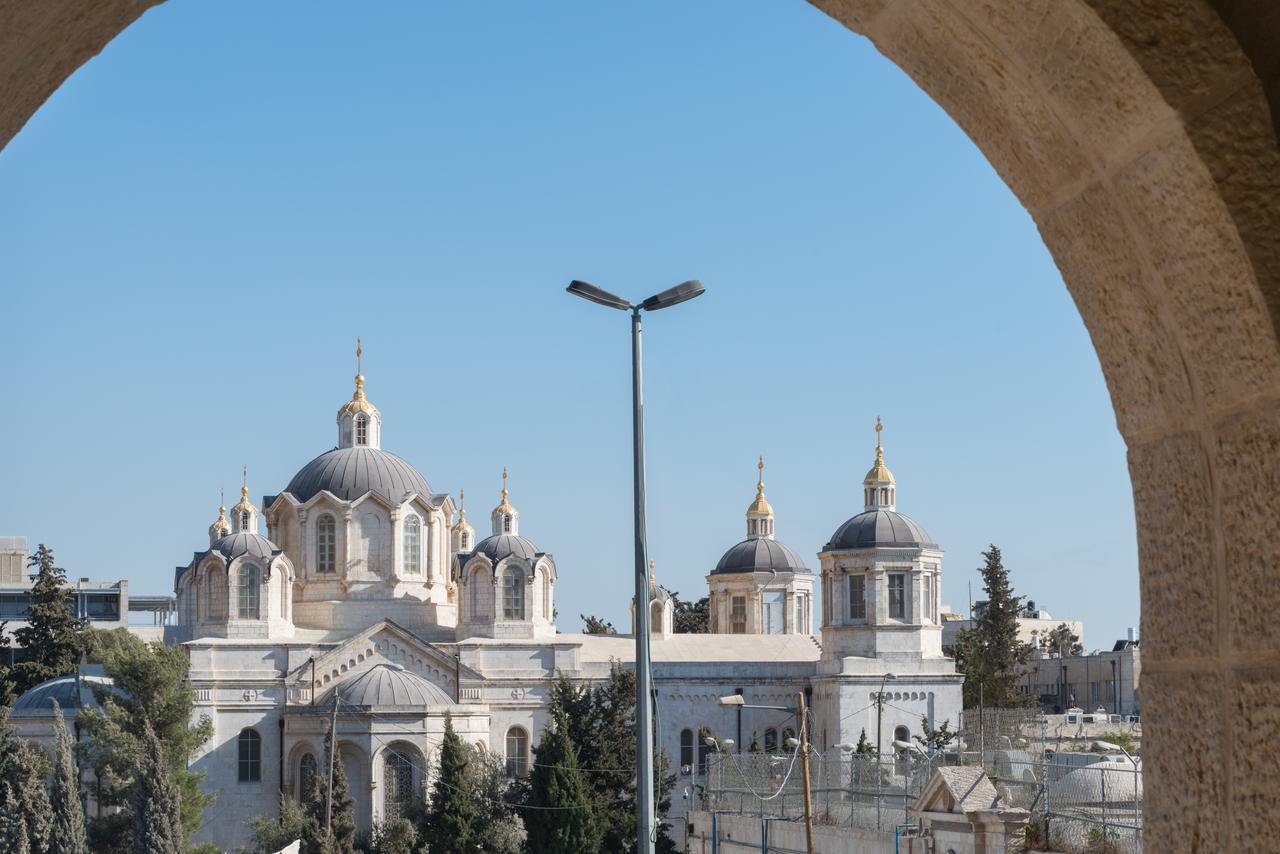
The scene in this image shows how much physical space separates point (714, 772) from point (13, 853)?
16.8m

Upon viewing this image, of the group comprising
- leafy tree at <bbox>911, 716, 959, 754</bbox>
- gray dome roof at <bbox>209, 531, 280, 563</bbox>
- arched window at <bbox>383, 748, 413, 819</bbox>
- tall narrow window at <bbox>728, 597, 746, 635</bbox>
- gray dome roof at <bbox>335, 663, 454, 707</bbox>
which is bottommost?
→ arched window at <bbox>383, 748, 413, 819</bbox>

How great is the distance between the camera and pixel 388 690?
51.0 meters

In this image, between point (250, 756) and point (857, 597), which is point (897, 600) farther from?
point (250, 756)

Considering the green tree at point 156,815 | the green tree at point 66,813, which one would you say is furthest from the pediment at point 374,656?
the green tree at point 66,813

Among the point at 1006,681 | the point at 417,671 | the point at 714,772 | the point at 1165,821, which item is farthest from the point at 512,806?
the point at 1165,821

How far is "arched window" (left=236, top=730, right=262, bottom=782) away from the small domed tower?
25.9m

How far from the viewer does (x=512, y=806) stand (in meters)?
44.5

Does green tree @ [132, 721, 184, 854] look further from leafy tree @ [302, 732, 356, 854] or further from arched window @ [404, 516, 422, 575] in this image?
arched window @ [404, 516, 422, 575]

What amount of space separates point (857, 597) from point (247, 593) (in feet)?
63.3

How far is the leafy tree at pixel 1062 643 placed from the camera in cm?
9906

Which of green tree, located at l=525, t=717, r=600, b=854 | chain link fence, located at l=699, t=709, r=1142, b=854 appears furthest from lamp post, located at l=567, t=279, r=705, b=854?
green tree, located at l=525, t=717, r=600, b=854

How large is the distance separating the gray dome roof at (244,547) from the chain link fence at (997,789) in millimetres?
25758

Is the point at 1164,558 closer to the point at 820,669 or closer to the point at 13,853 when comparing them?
the point at 13,853

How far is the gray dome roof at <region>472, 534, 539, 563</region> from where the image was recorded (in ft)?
190
